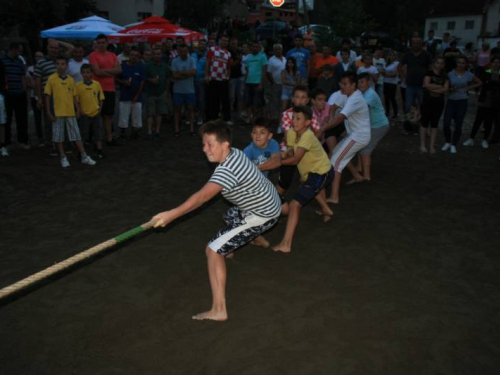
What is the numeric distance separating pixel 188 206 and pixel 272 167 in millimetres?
1814

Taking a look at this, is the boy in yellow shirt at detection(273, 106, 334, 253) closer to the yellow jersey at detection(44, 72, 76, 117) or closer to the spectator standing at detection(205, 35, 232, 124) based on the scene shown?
the yellow jersey at detection(44, 72, 76, 117)

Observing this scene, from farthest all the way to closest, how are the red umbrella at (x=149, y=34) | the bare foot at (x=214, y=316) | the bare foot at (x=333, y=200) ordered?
the red umbrella at (x=149, y=34) < the bare foot at (x=333, y=200) < the bare foot at (x=214, y=316)

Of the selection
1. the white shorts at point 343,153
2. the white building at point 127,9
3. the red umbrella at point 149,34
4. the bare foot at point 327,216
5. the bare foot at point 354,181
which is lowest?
the bare foot at point 327,216

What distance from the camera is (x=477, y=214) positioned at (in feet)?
22.9

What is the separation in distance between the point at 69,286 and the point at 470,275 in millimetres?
3902

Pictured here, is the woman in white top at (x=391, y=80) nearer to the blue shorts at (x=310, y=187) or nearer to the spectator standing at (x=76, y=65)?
the spectator standing at (x=76, y=65)

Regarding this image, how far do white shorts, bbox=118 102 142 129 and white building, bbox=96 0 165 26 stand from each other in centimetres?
3795

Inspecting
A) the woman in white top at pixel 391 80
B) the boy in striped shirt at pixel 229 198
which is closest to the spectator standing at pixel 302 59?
the woman in white top at pixel 391 80

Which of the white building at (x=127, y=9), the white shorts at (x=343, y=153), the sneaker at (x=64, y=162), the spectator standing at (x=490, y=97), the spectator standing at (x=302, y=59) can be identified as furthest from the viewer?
the white building at (x=127, y=9)

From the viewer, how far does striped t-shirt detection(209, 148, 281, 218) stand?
3.88 meters

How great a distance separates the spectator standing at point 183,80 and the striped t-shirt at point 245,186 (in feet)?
26.2

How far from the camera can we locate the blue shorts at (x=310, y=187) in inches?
223

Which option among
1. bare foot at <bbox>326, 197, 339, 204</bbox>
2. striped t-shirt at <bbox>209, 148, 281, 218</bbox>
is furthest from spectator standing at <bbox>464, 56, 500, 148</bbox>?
striped t-shirt at <bbox>209, 148, 281, 218</bbox>

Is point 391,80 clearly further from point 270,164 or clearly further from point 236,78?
point 270,164
